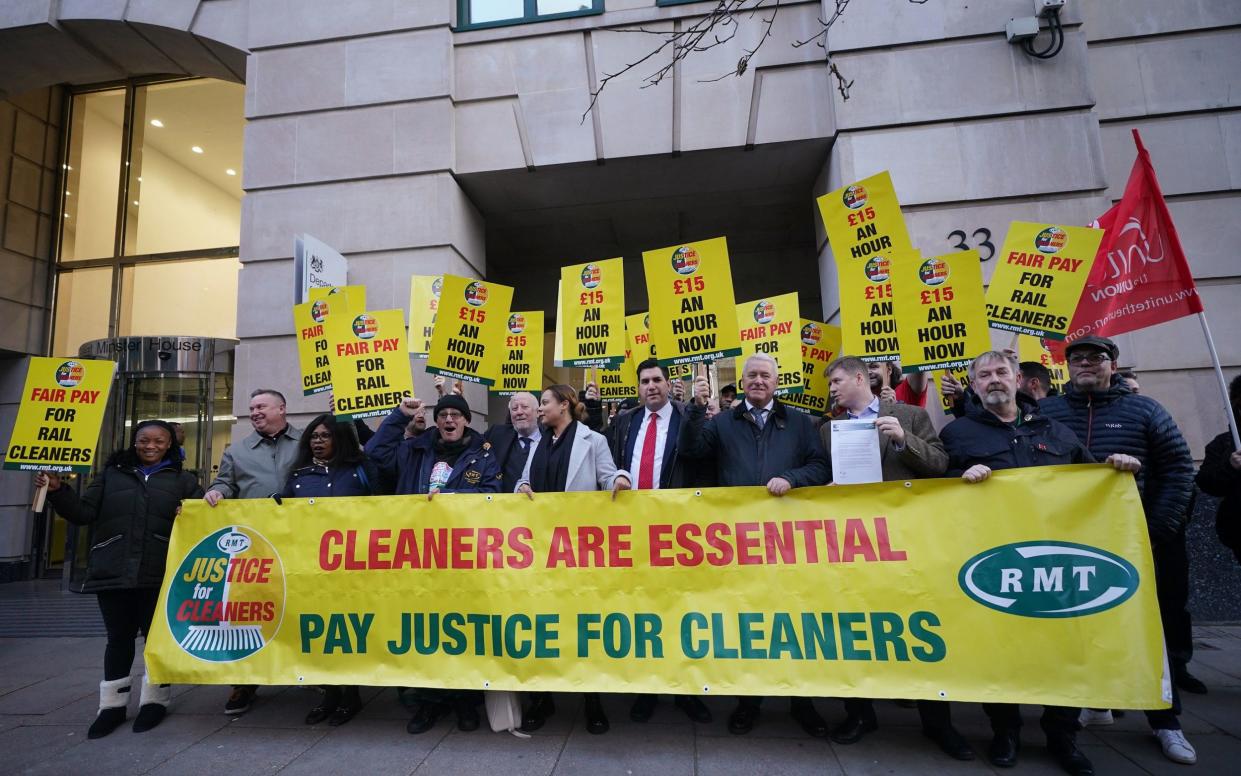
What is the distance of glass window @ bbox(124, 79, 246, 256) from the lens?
1123 centimetres

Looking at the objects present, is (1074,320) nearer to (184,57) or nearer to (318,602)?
(318,602)

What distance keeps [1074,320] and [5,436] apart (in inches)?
612

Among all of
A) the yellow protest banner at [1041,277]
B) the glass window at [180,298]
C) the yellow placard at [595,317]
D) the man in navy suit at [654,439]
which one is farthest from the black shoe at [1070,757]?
the glass window at [180,298]

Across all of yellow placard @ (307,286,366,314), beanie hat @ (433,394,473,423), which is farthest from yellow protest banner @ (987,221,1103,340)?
yellow placard @ (307,286,366,314)

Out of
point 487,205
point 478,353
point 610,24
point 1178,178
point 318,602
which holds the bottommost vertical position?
point 318,602

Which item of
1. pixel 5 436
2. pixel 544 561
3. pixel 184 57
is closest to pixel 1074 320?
pixel 544 561

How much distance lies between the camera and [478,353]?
5566mm

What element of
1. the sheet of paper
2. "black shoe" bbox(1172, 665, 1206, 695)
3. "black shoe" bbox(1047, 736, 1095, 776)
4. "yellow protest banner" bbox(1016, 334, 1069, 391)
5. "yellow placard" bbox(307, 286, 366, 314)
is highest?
"yellow placard" bbox(307, 286, 366, 314)

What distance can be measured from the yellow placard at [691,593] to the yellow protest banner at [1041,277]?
1.62m

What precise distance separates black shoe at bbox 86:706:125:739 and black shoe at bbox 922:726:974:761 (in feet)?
17.4

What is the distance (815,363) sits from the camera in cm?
614

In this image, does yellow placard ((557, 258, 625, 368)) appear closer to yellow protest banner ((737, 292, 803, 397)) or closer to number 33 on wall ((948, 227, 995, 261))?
yellow protest banner ((737, 292, 803, 397))

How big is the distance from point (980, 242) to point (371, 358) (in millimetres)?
6538

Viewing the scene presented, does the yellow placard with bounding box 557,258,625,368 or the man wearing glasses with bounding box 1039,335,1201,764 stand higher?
the yellow placard with bounding box 557,258,625,368
